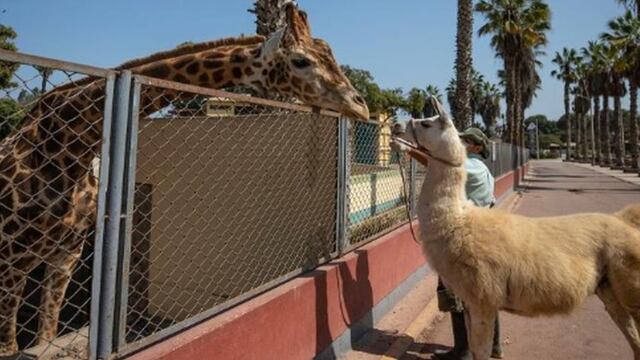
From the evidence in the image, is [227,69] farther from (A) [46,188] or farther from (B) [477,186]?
(B) [477,186]

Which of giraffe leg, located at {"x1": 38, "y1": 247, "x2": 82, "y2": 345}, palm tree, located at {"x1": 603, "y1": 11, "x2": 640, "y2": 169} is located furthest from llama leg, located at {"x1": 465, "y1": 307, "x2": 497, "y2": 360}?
palm tree, located at {"x1": 603, "y1": 11, "x2": 640, "y2": 169}

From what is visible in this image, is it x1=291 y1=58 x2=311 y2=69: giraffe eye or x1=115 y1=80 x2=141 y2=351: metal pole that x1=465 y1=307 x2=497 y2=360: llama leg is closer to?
x1=291 y1=58 x2=311 y2=69: giraffe eye

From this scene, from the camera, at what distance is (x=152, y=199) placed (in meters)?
6.54

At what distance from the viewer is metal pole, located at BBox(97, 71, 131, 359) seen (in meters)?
2.54

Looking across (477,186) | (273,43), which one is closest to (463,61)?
(477,186)

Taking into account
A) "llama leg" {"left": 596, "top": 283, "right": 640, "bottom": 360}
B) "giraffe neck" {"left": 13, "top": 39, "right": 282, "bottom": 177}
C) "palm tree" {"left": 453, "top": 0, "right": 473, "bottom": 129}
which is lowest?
"llama leg" {"left": 596, "top": 283, "right": 640, "bottom": 360}

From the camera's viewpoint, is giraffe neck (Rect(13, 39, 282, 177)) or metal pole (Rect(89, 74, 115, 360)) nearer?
metal pole (Rect(89, 74, 115, 360))

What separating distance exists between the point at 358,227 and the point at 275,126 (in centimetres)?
165

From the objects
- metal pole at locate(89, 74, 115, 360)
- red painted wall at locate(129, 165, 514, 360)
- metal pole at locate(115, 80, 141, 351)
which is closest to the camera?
metal pole at locate(89, 74, 115, 360)

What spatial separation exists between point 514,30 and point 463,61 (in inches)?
747

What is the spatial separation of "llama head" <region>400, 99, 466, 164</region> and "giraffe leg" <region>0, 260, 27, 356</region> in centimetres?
312

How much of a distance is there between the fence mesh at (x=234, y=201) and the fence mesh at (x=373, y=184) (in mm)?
690

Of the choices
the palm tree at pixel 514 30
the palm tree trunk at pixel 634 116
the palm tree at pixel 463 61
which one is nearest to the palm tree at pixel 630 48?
the palm tree trunk at pixel 634 116

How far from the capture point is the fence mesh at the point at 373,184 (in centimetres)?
639
